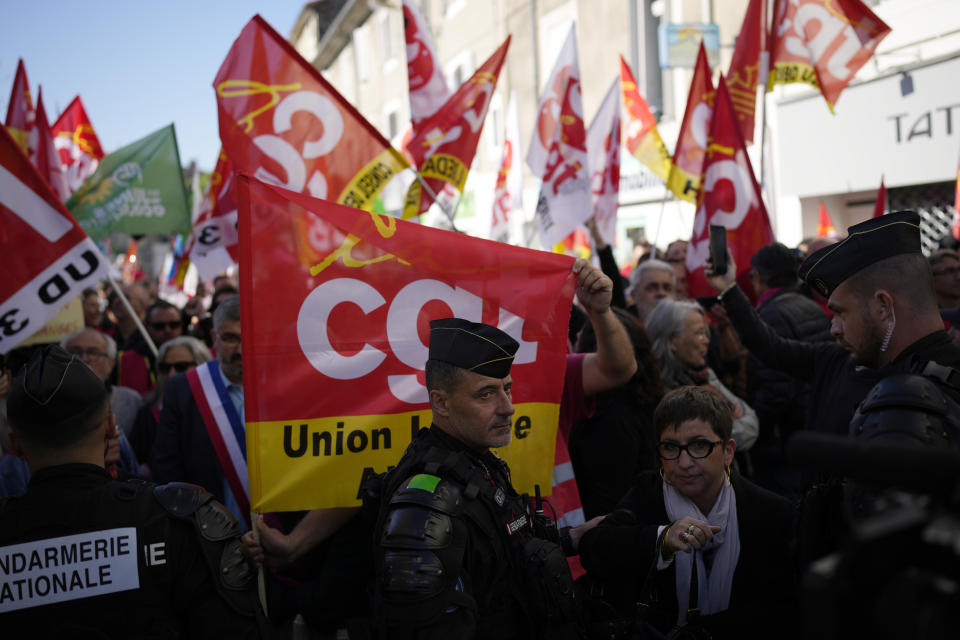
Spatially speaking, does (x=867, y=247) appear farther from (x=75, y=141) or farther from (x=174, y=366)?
(x=75, y=141)

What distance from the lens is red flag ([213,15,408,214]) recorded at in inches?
200

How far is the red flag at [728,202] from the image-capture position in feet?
20.4

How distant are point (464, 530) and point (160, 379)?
12.2ft

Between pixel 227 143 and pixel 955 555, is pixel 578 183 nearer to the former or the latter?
pixel 227 143

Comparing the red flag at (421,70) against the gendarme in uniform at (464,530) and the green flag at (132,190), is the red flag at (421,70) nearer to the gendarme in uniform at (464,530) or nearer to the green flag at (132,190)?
the green flag at (132,190)

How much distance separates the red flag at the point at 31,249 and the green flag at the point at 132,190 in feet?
14.7

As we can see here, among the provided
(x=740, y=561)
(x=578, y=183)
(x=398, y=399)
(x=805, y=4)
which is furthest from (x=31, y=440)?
(x=805, y=4)

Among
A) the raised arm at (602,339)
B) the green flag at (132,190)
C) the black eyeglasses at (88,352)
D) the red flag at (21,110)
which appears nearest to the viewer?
the raised arm at (602,339)

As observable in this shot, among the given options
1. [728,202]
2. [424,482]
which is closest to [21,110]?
[728,202]

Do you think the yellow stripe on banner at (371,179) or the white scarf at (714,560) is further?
the yellow stripe on banner at (371,179)

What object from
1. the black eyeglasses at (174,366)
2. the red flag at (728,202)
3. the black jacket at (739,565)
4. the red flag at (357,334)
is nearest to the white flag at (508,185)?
the red flag at (728,202)

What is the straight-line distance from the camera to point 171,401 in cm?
385

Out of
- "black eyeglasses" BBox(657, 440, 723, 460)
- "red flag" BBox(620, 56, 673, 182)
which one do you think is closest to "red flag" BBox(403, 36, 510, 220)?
"red flag" BBox(620, 56, 673, 182)

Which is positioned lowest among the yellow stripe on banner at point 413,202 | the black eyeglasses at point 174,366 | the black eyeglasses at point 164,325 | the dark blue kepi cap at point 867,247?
the black eyeglasses at point 174,366
